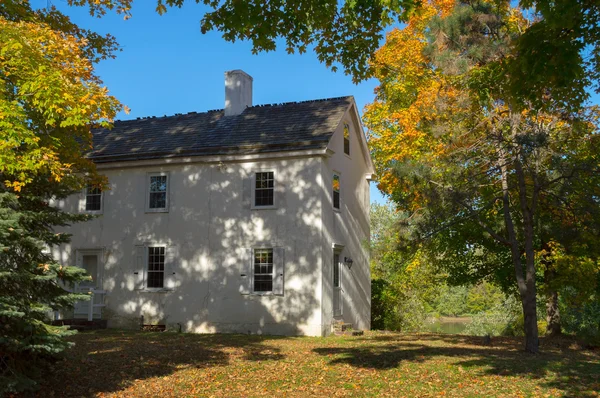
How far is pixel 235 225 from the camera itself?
20.3 m

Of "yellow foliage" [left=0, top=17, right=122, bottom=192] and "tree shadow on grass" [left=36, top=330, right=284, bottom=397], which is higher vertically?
"yellow foliage" [left=0, top=17, right=122, bottom=192]

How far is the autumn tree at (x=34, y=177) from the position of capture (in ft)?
29.8

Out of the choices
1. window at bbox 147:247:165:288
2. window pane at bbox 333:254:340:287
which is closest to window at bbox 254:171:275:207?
window pane at bbox 333:254:340:287

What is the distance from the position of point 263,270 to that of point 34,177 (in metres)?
10.6

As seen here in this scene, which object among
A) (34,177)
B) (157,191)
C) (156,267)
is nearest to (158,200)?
(157,191)

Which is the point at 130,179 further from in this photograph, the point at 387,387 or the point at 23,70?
the point at 387,387

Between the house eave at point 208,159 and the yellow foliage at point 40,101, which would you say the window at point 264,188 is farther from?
the yellow foliage at point 40,101

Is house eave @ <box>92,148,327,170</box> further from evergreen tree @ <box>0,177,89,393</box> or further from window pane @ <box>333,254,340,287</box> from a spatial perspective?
→ evergreen tree @ <box>0,177,89,393</box>

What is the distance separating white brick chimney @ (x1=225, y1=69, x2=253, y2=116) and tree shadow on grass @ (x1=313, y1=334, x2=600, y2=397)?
10.5m

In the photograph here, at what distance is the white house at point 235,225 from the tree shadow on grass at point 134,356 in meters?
1.69

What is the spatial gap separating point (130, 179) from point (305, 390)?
13620 mm

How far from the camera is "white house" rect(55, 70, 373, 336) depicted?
765 inches

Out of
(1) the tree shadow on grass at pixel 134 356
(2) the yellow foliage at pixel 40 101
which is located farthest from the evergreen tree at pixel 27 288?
(1) the tree shadow on grass at pixel 134 356

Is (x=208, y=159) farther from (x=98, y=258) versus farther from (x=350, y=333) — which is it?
(x=350, y=333)
